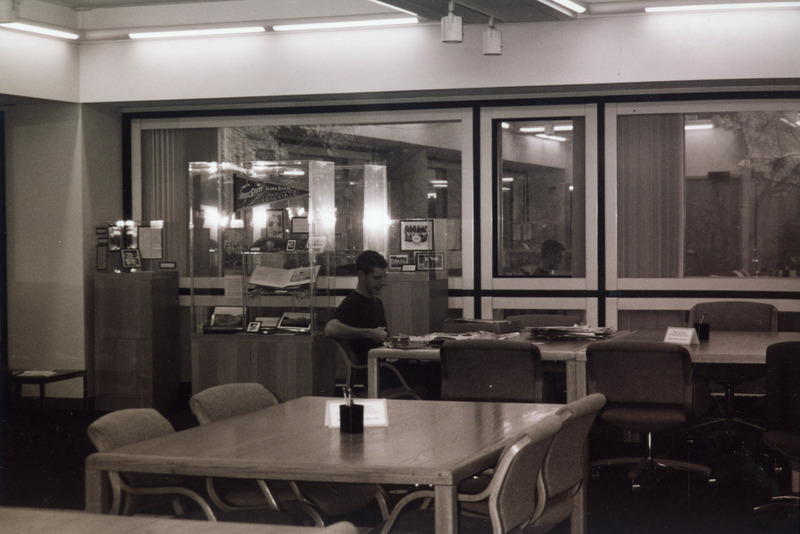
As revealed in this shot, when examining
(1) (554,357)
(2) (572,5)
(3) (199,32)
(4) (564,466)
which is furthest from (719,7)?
(4) (564,466)

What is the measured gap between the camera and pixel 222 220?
8617 millimetres

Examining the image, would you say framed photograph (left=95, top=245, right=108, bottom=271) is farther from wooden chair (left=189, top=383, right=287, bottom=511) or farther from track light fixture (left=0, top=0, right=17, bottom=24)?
wooden chair (left=189, top=383, right=287, bottom=511)

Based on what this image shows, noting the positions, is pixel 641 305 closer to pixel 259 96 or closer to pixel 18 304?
pixel 259 96

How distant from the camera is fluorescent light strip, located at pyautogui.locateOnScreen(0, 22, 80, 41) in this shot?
8.32 metres

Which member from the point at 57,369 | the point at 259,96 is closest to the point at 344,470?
the point at 259,96

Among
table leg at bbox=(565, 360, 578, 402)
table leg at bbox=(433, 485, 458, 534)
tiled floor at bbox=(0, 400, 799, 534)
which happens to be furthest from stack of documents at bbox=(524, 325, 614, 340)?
table leg at bbox=(433, 485, 458, 534)

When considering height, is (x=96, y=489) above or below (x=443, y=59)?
below

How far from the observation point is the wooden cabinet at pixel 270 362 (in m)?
8.19

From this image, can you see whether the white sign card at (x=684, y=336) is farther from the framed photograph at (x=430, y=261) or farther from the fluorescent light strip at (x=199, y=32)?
the fluorescent light strip at (x=199, y=32)

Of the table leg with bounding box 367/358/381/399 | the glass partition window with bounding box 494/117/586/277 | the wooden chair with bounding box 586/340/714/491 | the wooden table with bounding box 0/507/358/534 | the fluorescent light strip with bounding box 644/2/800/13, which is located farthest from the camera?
the glass partition window with bounding box 494/117/586/277

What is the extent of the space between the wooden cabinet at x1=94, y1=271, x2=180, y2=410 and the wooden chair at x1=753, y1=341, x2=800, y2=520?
19.2ft

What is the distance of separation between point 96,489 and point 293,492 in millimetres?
833

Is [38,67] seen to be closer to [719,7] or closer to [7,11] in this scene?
[7,11]

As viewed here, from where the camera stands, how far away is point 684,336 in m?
6.36
